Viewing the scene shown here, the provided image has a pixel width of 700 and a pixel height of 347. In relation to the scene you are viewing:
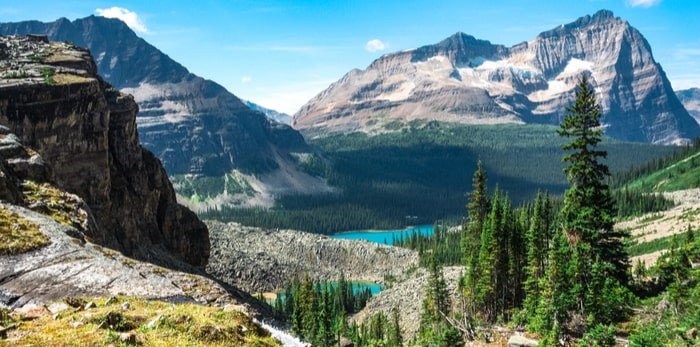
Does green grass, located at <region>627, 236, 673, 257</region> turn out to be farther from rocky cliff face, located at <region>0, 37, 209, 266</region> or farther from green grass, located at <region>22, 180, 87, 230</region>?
green grass, located at <region>22, 180, 87, 230</region>

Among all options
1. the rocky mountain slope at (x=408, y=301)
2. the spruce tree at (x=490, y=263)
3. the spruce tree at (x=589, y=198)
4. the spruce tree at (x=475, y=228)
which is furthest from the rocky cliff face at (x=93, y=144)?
the spruce tree at (x=589, y=198)

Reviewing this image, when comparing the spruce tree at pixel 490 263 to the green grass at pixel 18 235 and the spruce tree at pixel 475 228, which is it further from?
the green grass at pixel 18 235

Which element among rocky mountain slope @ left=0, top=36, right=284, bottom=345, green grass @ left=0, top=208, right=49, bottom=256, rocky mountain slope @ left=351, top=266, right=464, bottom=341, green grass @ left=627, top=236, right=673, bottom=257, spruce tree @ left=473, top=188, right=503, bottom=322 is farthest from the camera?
green grass @ left=627, top=236, right=673, bottom=257

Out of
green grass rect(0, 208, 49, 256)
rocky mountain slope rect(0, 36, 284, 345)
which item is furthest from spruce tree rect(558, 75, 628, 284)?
green grass rect(0, 208, 49, 256)

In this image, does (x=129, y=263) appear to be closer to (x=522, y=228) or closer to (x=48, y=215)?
(x=48, y=215)

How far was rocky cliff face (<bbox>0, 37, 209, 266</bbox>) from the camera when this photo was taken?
89.8 m

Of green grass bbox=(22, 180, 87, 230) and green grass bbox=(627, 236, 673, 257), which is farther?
green grass bbox=(627, 236, 673, 257)

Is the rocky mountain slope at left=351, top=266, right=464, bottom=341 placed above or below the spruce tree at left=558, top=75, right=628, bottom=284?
below

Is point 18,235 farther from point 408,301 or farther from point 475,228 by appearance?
point 408,301

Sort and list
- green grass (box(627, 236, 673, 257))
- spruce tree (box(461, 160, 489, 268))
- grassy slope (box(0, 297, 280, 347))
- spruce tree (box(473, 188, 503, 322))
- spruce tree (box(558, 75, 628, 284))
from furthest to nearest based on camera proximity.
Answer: green grass (box(627, 236, 673, 257)) < spruce tree (box(461, 160, 489, 268)) < spruce tree (box(473, 188, 503, 322)) < spruce tree (box(558, 75, 628, 284)) < grassy slope (box(0, 297, 280, 347))

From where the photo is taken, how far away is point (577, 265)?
174 feet

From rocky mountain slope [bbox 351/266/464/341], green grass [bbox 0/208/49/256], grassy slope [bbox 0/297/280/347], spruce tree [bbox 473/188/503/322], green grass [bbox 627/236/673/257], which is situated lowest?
rocky mountain slope [bbox 351/266/464/341]

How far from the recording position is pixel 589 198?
178 ft

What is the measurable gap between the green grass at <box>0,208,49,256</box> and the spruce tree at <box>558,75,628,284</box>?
4531 centimetres
